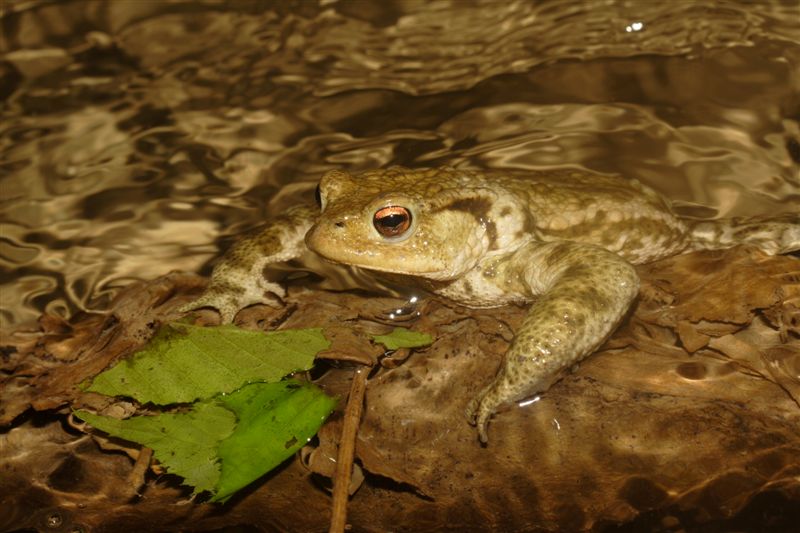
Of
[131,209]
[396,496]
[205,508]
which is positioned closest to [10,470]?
[205,508]

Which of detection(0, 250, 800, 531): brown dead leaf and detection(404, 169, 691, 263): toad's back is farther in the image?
detection(404, 169, 691, 263): toad's back

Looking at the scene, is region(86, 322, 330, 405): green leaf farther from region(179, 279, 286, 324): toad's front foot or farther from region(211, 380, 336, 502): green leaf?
region(179, 279, 286, 324): toad's front foot

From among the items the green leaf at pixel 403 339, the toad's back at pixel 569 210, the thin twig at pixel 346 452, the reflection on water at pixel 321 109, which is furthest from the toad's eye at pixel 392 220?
the reflection on water at pixel 321 109

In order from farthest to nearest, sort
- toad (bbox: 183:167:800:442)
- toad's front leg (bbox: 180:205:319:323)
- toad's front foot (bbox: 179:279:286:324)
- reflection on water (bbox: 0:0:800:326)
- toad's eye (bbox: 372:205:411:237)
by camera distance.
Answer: reflection on water (bbox: 0:0:800:326) → toad's front leg (bbox: 180:205:319:323) → toad's front foot (bbox: 179:279:286:324) → toad's eye (bbox: 372:205:411:237) → toad (bbox: 183:167:800:442)

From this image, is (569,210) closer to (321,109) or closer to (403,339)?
(403,339)

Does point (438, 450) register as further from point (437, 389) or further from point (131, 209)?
point (131, 209)

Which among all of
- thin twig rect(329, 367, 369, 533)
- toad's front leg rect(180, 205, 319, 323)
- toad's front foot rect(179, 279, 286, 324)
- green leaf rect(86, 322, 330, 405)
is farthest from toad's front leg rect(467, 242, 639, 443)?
toad's front leg rect(180, 205, 319, 323)
